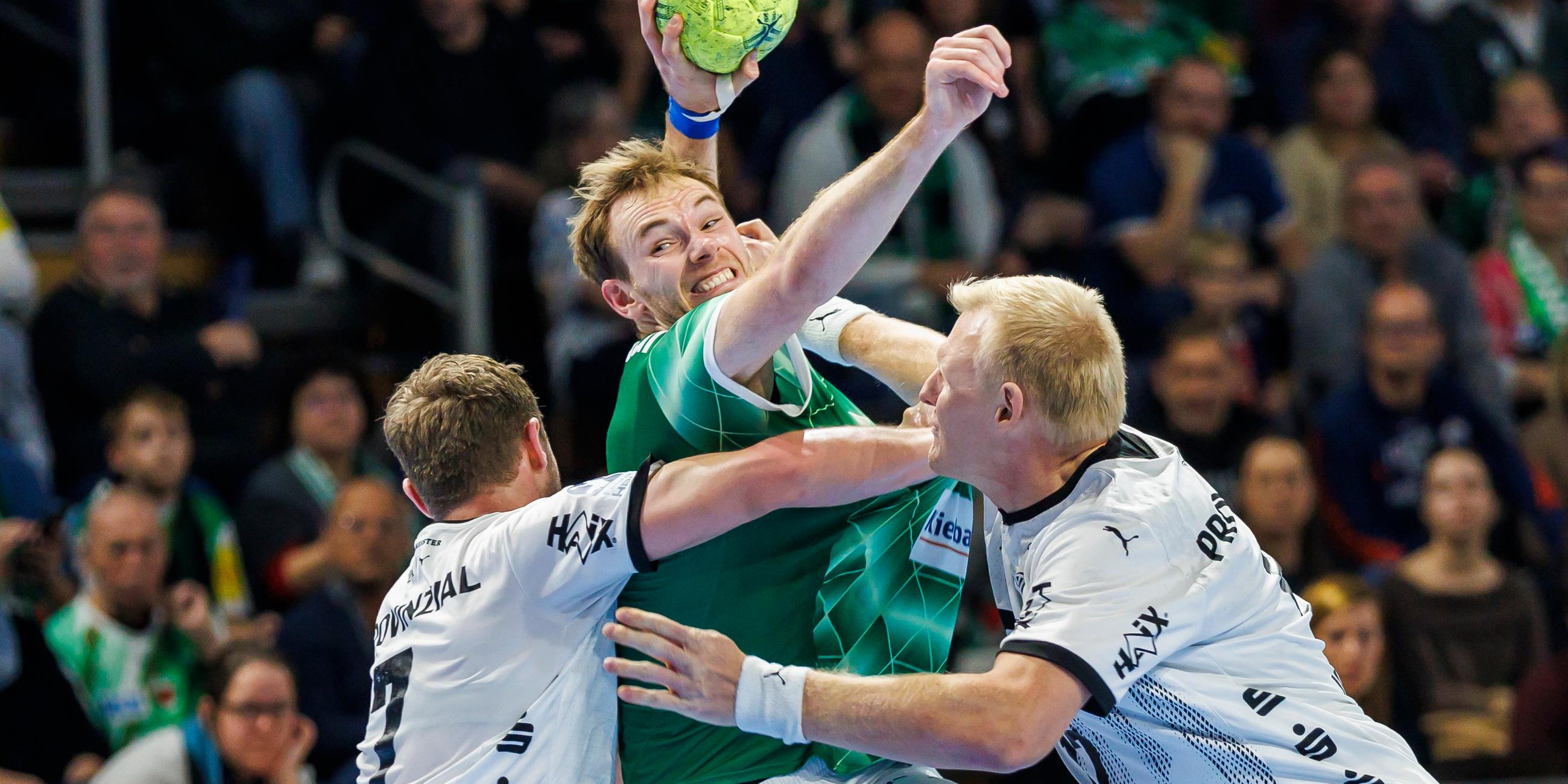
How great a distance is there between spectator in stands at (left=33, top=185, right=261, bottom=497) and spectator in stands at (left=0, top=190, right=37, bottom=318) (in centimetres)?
13

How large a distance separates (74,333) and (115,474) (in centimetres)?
83

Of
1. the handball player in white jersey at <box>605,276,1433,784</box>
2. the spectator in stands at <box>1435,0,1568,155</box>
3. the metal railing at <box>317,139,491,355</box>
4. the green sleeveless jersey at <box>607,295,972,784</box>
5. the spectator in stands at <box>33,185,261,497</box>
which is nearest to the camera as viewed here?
the handball player in white jersey at <box>605,276,1433,784</box>

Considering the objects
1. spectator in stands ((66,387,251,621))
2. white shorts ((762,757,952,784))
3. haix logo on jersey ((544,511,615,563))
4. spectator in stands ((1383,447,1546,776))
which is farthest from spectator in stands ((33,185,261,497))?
spectator in stands ((1383,447,1546,776))

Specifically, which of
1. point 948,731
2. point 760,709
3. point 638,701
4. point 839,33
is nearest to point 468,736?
point 638,701

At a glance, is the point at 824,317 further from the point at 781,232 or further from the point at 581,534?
the point at 781,232

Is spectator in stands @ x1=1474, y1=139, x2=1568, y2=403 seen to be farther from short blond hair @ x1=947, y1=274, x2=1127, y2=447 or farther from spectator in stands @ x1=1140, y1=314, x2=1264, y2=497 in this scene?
short blond hair @ x1=947, y1=274, x2=1127, y2=447

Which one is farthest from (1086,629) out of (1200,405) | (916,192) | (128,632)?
(916,192)

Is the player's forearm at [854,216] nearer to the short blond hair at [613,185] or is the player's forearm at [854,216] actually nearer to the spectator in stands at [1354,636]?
the short blond hair at [613,185]

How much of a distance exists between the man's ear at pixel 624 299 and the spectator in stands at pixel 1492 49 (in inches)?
355

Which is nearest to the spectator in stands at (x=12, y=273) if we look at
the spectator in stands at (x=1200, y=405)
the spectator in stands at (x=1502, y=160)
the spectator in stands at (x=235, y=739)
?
the spectator in stands at (x=235, y=739)

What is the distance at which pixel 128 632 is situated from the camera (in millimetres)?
7586

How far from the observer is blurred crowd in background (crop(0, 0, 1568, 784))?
765 cm

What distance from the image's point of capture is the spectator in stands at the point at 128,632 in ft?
24.6

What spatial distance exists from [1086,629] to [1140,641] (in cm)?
13
